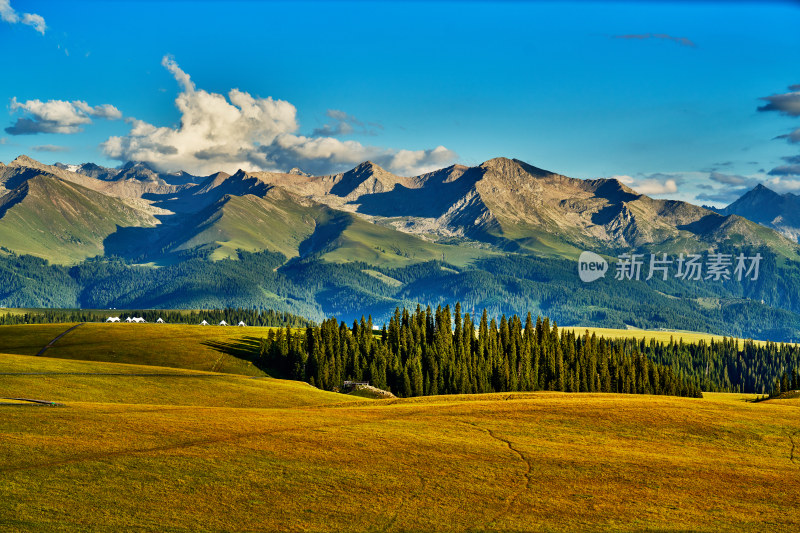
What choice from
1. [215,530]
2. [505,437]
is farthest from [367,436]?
[215,530]

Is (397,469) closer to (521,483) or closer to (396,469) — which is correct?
(396,469)

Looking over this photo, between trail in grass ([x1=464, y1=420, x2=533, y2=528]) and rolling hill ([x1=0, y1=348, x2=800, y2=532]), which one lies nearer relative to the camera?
rolling hill ([x1=0, y1=348, x2=800, y2=532])

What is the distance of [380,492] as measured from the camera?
154 ft

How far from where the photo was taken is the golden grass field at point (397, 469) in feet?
138

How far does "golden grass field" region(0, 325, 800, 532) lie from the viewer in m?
41.9

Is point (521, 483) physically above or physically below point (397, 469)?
below

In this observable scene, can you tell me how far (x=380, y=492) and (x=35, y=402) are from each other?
1988 inches

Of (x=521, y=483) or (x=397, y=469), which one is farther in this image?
(x=397, y=469)

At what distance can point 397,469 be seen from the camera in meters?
53.0

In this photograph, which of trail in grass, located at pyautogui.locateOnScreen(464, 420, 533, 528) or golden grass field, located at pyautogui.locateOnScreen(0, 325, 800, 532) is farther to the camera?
trail in grass, located at pyautogui.locateOnScreen(464, 420, 533, 528)

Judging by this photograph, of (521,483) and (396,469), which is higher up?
(396,469)

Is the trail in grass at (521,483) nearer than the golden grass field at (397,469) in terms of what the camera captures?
No

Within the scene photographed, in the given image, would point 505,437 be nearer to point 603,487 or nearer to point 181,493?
point 603,487

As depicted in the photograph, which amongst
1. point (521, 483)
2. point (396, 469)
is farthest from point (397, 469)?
point (521, 483)
